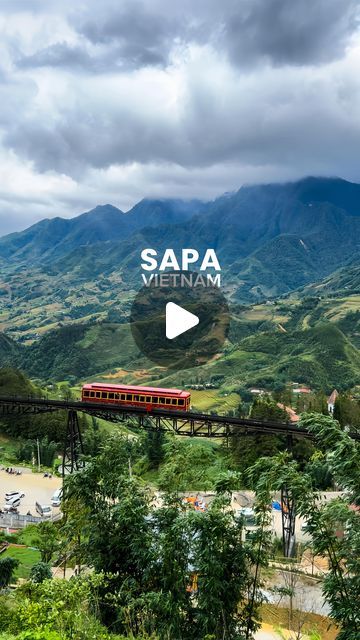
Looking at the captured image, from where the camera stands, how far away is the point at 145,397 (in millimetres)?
38438

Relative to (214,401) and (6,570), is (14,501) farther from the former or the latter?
(214,401)

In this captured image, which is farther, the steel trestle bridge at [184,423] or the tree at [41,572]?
the steel trestle bridge at [184,423]

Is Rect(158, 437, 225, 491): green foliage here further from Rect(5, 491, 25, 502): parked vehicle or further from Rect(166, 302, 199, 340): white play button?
Rect(5, 491, 25, 502): parked vehicle

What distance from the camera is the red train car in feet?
125

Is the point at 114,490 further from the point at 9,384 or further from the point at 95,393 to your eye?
the point at 9,384

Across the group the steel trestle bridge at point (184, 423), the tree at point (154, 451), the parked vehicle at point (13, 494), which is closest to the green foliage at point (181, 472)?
the steel trestle bridge at point (184, 423)

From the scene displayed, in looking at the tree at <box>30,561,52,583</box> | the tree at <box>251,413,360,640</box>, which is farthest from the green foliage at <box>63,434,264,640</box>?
the tree at <box>30,561,52,583</box>

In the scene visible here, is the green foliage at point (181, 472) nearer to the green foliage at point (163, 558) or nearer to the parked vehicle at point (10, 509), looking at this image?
the green foliage at point (163, 558)

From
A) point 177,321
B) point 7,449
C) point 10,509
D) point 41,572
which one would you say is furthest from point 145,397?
point 7,449

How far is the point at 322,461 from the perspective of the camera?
1583 centimetres

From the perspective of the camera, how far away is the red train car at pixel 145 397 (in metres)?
38.2

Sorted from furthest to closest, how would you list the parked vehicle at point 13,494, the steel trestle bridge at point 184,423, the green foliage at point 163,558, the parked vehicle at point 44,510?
the parked vehicle at point 13,494 < the parked vehicle at point 44,510 < the steel trestle bridge at point 184,423 < the green foliage at point 163,558

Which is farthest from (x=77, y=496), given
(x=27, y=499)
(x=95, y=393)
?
(x=27, y=499)

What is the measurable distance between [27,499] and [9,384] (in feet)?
106
